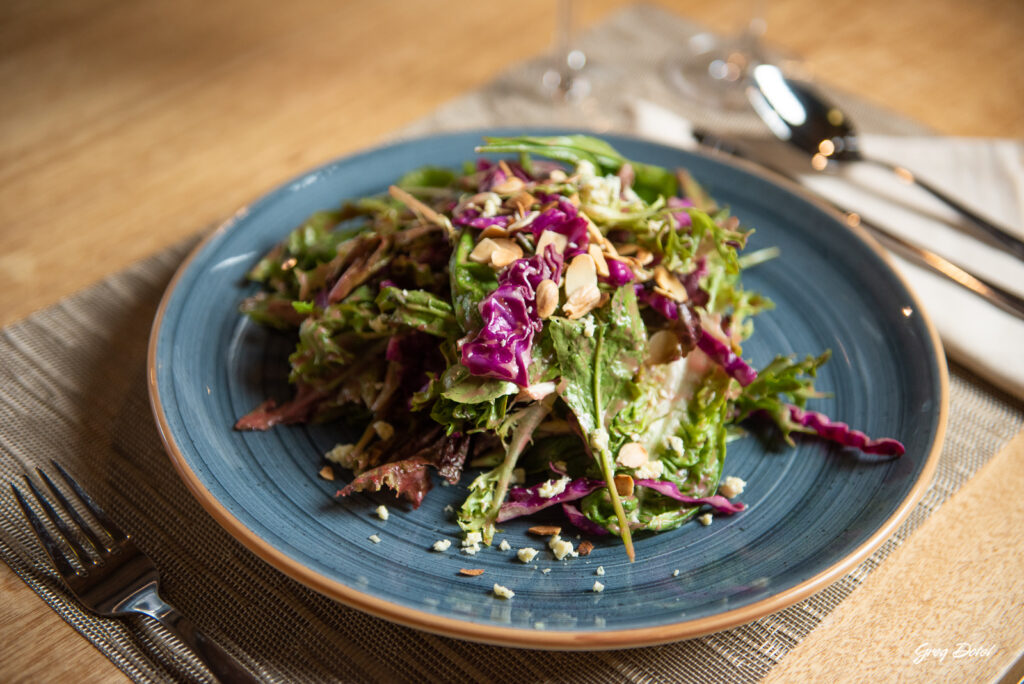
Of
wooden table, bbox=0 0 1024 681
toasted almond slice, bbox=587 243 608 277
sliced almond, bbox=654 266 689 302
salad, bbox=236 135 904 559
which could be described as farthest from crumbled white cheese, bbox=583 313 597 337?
wooden table, bbox=0 0 1024 681

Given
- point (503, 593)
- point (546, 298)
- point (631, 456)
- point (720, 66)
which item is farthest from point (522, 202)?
point (720, 66)

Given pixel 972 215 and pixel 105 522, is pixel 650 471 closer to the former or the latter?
pixel 105 522

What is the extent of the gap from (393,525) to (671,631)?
23.7 inches

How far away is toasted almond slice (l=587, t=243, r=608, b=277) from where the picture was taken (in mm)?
1889

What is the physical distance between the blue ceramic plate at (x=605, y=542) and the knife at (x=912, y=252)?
30cm

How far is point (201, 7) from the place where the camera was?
12.9 feet

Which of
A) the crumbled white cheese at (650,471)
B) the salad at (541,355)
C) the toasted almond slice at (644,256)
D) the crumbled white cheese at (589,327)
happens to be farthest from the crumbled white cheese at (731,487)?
the toasted almond slice at (644,256)

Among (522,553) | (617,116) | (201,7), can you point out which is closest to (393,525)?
(522,553)

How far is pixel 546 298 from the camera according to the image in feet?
5.91

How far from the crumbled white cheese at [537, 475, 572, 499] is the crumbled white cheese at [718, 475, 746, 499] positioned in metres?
0.34

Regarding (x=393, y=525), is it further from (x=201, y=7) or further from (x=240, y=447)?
(x=201, y=7)

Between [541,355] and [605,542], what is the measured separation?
405 millimetres

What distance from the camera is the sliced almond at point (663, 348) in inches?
74.9

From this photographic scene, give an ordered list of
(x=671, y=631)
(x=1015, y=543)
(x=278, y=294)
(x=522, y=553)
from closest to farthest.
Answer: (x=671, y=631)
(x=522, y=553)
(x=1015, y=543)
(x=278, y=294)
